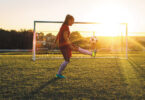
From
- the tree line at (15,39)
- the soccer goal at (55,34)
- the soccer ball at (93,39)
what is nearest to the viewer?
the soccer goal at (55,34)

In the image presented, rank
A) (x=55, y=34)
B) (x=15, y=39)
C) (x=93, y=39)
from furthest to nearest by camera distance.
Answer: (x=15, y=39) → (x=93, y=39) → (x=55, y=34)

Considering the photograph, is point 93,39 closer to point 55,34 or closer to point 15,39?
point 55,34

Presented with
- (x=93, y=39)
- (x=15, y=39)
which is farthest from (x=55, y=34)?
(x=15, y=39)

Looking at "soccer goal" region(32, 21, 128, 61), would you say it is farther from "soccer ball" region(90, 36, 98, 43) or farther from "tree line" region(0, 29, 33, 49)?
"tree line" region(0, 29, 33, 49)

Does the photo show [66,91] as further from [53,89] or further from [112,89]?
[112,89]

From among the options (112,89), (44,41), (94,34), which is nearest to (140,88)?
(112,89)

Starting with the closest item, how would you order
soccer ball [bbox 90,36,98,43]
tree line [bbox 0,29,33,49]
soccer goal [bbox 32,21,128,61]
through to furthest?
1. soccer goal [bbox 32,21,128,61]
2. soccer ball [bbox 90,36,98,43]
3. tree line [bbox 0,29,33,49]

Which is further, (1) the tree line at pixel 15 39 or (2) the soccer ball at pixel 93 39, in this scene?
(1) the tree line at pixel 15 39

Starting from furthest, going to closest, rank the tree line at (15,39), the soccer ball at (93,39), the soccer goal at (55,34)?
1. the tree line at (15,39)
2. the soccer ball at (93,39)
3. the soccer goal at (55,34)

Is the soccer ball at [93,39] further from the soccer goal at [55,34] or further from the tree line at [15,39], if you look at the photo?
the tree line at [15,39]

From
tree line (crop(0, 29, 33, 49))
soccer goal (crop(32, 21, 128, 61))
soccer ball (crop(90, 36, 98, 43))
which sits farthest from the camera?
tree line (crop(0, 29, 33, 49))

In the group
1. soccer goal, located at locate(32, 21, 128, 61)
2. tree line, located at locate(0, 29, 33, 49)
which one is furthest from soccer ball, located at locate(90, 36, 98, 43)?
tree line, located at locate(0, 29, 33, 49)

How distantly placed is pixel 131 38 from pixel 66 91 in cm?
2274

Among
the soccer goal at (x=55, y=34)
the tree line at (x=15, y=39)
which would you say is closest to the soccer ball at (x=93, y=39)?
the soccer goal at (x=55, y=34)
